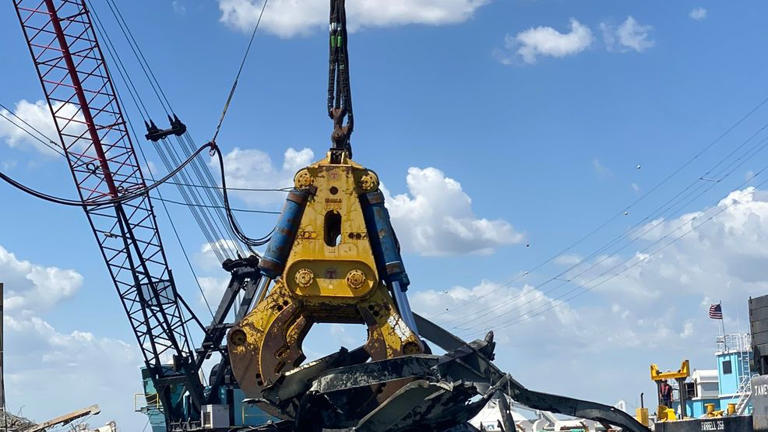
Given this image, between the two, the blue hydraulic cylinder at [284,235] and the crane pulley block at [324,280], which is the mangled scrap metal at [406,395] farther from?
the blue hydraulic cylinder at [284,235]

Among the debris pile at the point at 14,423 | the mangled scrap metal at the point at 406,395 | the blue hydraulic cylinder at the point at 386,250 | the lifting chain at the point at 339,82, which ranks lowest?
the mangled scrap metal at the point at 406,395

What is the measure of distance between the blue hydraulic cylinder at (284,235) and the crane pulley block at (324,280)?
0.03 metres

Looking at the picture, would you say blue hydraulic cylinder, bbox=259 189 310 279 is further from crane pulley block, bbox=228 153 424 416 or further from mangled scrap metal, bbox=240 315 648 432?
mangled scrap metal, bbox=240 315 648 432

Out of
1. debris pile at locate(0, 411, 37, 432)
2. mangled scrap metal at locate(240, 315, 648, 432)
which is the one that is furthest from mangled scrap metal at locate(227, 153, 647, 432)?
debris pile at locate(0, 411, 37, 432)

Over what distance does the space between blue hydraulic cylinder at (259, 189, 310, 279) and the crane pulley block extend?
0.03 meters

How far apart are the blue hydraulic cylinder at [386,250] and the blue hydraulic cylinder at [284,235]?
2.03m

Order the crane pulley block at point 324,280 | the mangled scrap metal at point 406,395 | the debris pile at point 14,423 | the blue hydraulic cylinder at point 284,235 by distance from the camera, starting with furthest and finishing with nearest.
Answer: the debris pile at point 14,423, the blue hydraulic cylinder at point 284,235, the crane pulley block at point 324,280, the mangled scrap metal at point 406,395

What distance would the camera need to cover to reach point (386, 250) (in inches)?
1326

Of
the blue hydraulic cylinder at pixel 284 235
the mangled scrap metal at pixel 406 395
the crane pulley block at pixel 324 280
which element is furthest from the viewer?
the blue hydraulic cylinder at pixel 284 235

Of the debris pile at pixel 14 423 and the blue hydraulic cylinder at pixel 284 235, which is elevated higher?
the blue hydraulic cylinder at pixel 284 235

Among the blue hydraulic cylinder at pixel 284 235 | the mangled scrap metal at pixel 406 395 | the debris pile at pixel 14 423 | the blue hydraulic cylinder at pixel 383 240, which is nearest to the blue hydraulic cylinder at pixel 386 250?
the blue hydraulic cylinder at pixel 383 240

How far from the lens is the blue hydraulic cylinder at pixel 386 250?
33.4m

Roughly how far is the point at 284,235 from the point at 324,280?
196 centimetres

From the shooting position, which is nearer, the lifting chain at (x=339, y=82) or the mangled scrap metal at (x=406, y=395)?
the mangled scrap metal at (x=406, y=395)
